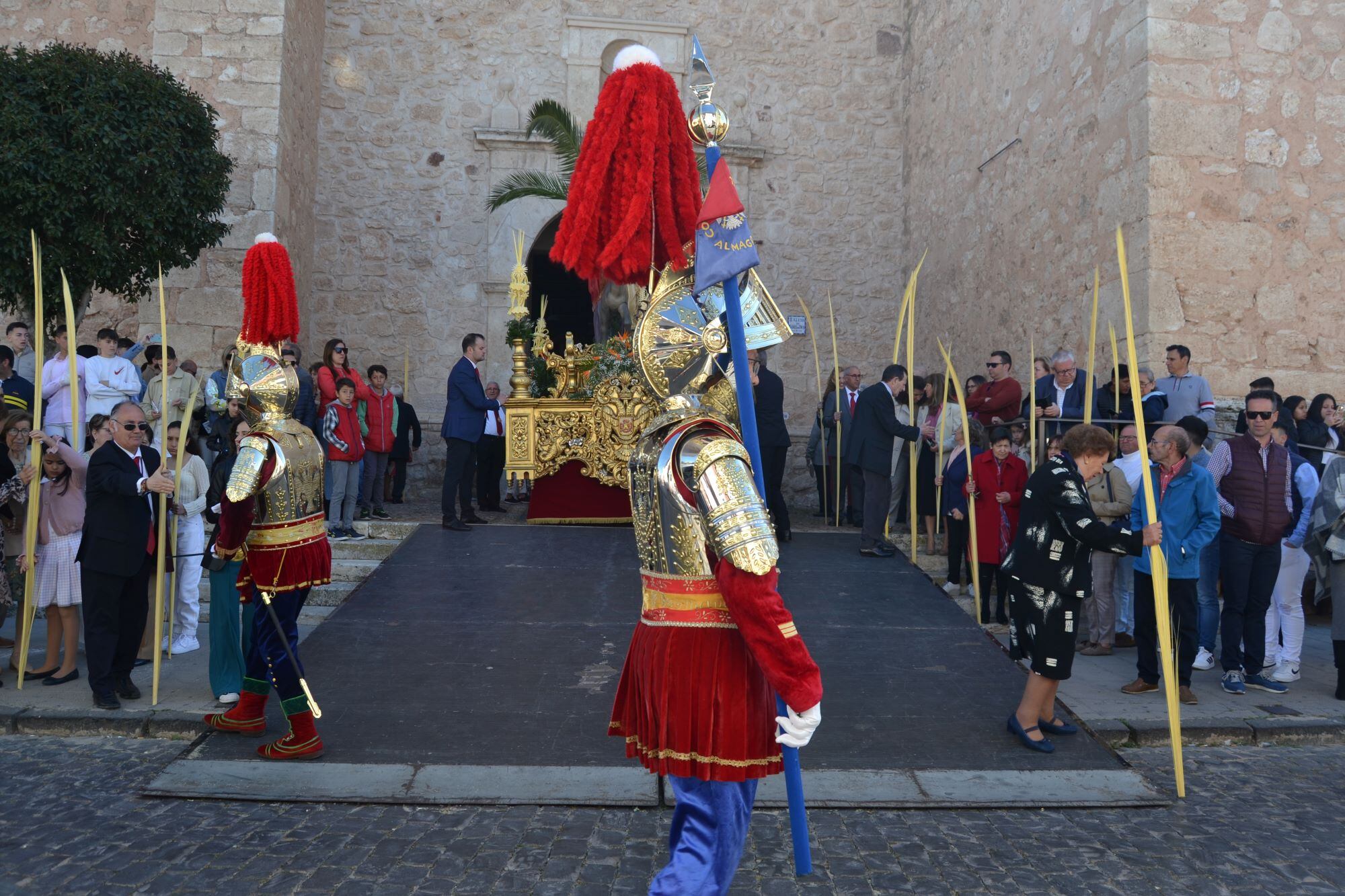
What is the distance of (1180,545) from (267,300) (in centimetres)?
526

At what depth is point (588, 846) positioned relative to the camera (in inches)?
169

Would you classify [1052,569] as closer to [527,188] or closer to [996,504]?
[996,504]

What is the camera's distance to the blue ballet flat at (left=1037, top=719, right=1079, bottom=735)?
5.71 metres

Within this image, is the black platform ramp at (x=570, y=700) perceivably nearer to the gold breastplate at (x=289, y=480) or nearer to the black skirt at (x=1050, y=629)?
the black skirt at (x=1050, y=629)

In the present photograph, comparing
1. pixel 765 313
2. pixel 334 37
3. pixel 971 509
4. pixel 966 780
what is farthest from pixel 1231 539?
pixel 334 37

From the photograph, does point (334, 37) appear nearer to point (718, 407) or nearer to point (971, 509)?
point (971, 509)

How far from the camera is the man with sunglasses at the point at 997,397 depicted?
9.50 meters

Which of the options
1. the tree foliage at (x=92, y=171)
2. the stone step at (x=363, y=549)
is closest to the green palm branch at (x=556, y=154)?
the tree foliage at (x=92, y=171)

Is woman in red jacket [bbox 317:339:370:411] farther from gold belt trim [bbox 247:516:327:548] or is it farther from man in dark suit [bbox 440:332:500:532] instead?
gold belt trim [bbox 247:516:327:548]

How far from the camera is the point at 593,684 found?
20.7 feet

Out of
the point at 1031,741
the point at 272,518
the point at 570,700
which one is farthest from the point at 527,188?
the point at 1031,741

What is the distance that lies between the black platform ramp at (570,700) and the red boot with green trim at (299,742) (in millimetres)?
56

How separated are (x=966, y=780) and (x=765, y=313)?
2895 mm

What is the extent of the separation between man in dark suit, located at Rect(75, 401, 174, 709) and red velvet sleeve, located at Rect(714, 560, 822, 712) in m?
4.24
